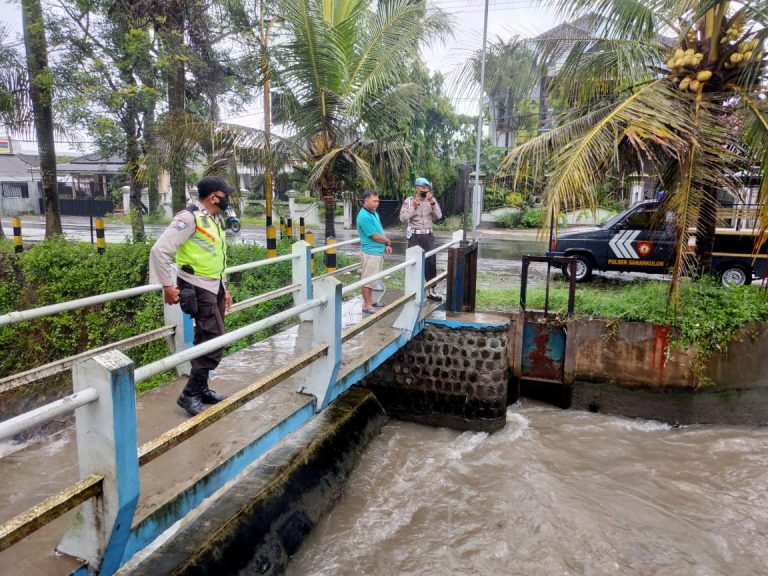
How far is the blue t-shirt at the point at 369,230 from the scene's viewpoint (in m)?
6.61

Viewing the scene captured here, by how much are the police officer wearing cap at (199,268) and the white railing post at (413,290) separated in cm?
251

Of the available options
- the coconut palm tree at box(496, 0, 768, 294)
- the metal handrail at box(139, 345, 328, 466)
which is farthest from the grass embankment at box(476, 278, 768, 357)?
the metal handrail at box(139, 345, 328, 466)

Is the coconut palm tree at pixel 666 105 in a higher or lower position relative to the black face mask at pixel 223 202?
higher

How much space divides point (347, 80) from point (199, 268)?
6748 millimetres

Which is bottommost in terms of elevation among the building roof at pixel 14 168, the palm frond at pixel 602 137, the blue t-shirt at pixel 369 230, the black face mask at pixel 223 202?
the blue t-shirt at pixel 369 230

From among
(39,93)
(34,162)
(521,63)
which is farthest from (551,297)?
(34,162)

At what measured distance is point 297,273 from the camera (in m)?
6.25

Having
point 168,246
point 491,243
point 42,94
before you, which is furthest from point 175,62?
point 491,243

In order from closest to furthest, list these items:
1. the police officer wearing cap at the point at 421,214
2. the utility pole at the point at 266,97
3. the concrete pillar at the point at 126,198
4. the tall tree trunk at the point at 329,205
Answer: the police officer wearing cap at the point at 421,214 < the utility pole at the point at 266,97 < the tall tree trunk at the point at 329,205 < the concrete pillar at the point at 126,198

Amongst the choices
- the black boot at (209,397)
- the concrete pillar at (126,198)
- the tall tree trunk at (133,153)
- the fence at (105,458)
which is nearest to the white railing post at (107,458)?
the fence at (105,458)

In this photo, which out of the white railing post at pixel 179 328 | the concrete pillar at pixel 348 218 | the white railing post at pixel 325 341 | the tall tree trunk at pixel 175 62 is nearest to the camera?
the white railing post at pixel 325 341

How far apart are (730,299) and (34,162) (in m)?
38.8

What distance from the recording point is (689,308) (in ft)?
23.9

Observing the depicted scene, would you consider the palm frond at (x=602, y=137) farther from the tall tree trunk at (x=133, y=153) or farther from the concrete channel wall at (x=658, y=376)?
the tall tree trunk at (x=133, y=153)
